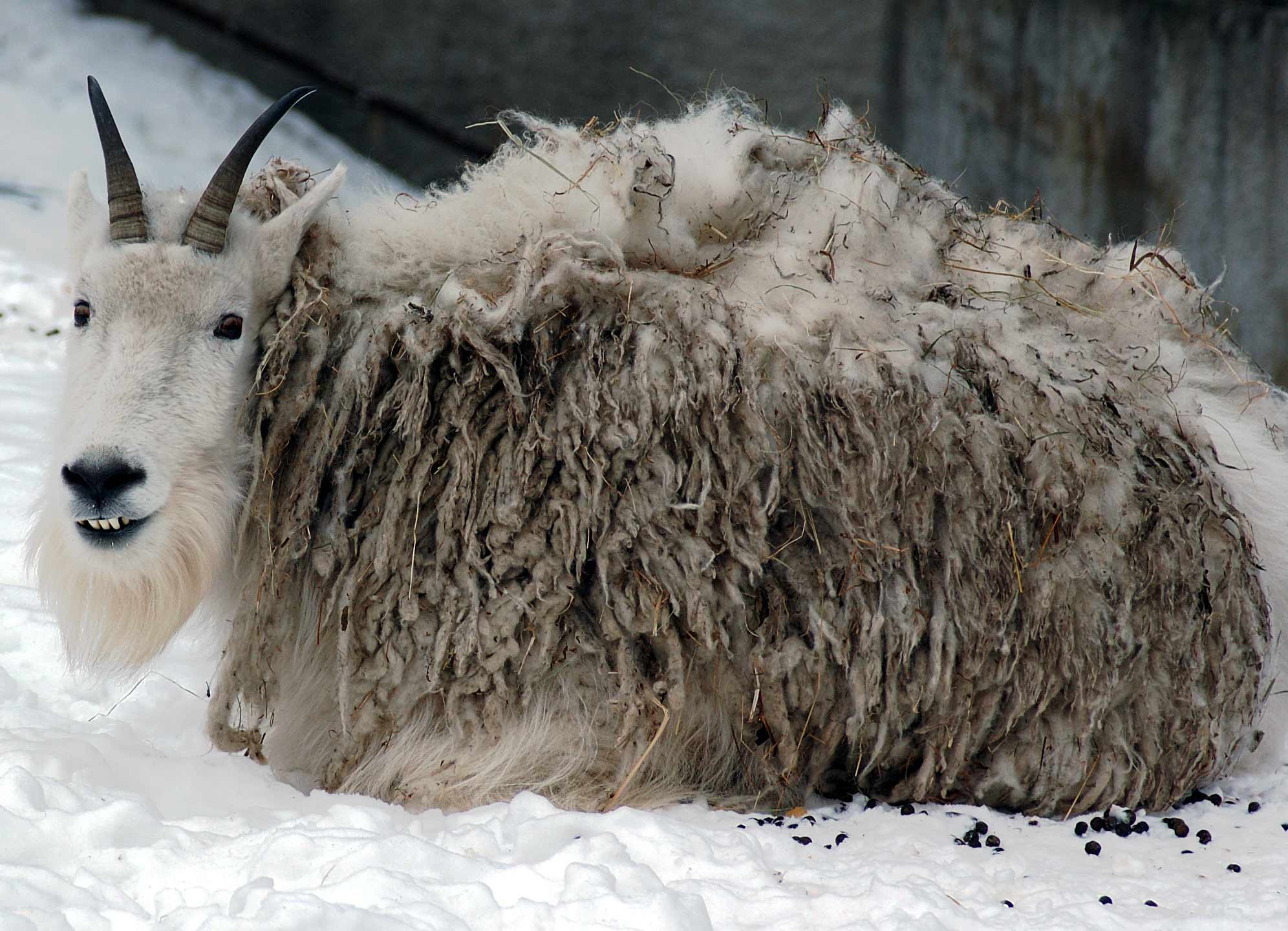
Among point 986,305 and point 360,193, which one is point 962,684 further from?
point 360,193

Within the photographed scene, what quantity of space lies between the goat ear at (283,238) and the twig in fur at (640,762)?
4.44 feet

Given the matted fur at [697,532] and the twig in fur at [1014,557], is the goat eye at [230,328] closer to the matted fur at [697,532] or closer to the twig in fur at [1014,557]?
the matted fur at [697,532]

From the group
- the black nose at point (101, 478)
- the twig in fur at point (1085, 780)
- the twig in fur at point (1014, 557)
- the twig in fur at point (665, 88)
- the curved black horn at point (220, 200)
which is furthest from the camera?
the twig in fur at point (665, 88)

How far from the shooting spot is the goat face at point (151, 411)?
2914mm

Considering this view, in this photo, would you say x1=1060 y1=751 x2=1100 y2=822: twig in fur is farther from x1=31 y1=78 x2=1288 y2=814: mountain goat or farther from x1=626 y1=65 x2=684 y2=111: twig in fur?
x1=626 y1=65 x2=684 y2=111: twig in fur

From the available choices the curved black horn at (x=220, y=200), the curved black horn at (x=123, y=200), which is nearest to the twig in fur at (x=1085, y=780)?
the curved black horn at (x=220, y=200)

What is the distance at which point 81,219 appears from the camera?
10.9ft

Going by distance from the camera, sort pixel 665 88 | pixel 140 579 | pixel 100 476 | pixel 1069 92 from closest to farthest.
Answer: pixel 100 476 < pixel 140 579 < pixel 665 88 < pixel 1069 92

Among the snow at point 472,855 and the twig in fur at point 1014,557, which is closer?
the snow at point 472,855

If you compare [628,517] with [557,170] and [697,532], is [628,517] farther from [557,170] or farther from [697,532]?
[557,170]

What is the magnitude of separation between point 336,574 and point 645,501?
0.79 metres

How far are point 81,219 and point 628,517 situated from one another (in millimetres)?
1568

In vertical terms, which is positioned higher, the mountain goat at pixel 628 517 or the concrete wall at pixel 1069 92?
the concrete wall at pixel 1069 92

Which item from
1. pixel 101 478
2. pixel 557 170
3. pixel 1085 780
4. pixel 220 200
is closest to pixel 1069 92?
pixel 557 170
